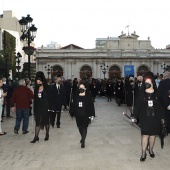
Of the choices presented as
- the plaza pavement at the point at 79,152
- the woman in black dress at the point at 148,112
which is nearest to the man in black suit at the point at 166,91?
the plaza pavement at the point at 79,152

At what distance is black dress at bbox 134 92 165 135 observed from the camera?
6.66 metres

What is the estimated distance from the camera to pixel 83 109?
8.44 m

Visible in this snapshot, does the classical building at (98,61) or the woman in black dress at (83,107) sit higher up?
the classical building at (98,61)

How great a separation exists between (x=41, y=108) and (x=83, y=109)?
1.32 meters

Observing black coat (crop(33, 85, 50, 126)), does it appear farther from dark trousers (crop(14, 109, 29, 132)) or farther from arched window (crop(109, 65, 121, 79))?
arched window (crop(109, 65, 121, 79))

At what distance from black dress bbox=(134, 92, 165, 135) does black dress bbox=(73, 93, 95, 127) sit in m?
1.90

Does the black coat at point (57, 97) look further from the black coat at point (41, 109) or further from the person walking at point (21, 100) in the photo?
the black coat at point (41, 109)

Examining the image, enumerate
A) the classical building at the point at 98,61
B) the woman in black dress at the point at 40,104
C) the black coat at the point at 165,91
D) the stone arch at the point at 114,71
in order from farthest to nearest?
the stone arch at the point at 114,71
the classical building at the point at 98,61
the black coat at the point at 165,91
the woman in black dress at the point at 40,104

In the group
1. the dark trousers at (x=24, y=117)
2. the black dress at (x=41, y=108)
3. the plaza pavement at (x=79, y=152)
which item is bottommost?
the plaza pavement at (x=79, y=152)

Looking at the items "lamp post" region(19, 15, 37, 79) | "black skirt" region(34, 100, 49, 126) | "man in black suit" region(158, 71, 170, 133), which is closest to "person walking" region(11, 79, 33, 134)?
"black skirt" region(34, 100, 49, 126)

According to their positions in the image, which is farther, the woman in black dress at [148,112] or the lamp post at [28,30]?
the lamp post at [28,30]

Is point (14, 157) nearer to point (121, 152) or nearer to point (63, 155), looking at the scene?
point (63, 155)

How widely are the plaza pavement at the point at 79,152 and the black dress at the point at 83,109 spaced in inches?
25.9

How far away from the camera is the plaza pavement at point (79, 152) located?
6.49m
